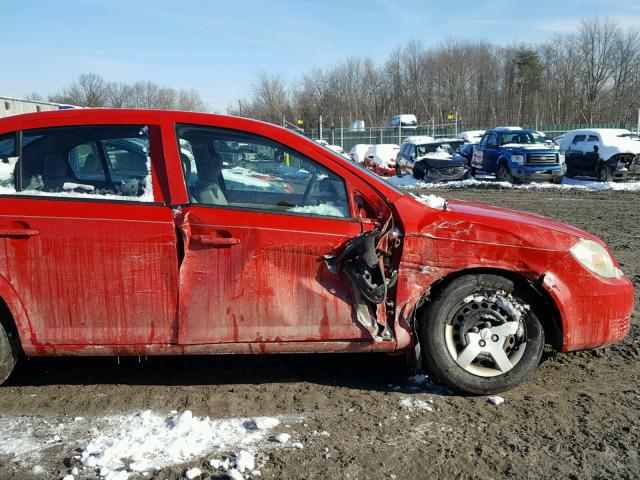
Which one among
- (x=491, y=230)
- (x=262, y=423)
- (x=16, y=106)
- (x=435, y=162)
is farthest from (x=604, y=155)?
(x=16, y=106)

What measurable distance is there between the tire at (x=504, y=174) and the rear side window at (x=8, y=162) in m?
18.9

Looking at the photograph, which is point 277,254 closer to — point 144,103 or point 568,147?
point 568,147

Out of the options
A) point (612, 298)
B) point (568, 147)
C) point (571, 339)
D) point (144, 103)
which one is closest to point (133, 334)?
point (571, 339)

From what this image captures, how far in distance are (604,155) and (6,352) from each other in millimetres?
20551

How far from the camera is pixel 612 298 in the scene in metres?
3.87

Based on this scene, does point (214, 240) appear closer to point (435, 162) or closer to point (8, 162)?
point (8, 162)

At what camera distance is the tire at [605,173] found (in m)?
20.2

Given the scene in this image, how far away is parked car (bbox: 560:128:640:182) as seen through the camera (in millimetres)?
20078

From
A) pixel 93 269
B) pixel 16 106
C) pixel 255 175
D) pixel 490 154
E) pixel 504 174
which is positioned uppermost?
pixel 16 106

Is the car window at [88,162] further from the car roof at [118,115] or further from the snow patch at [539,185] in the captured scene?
the snow patch at [539,185]

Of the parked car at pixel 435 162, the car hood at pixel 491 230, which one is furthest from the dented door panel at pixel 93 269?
the parked car at pixel 435 162

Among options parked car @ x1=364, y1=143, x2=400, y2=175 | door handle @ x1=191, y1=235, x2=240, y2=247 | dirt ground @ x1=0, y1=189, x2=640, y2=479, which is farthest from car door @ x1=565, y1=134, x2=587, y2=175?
door handle @ x1=191, y1=235, x2=240, y2=247

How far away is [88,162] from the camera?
12.6ft

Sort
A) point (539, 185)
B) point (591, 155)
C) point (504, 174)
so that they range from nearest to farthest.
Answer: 1. point (539, 185)
2. point (591, 155)
3. point (504, 174)
